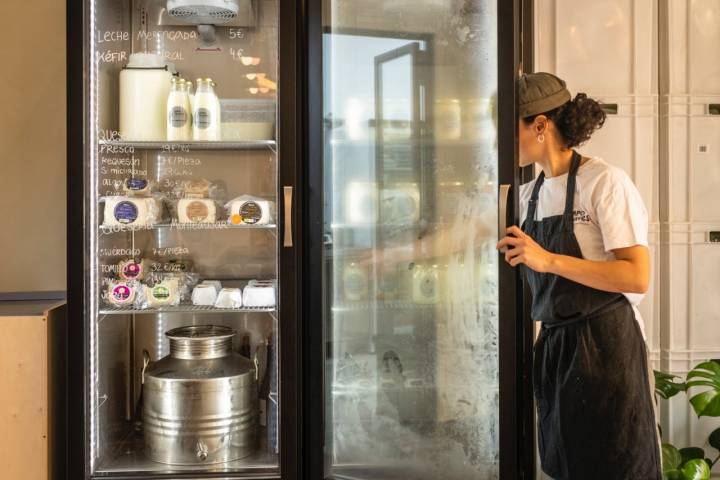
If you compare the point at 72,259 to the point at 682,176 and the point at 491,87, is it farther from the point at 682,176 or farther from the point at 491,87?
the point at 682,176

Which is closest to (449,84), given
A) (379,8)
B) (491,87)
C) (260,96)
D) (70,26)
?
(491,87)

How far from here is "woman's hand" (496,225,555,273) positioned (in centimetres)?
181

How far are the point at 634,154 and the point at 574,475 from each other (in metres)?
1.43

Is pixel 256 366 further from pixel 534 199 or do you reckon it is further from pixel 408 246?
pixel 534 199

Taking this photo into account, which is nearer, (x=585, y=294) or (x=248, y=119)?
(x=585, y=294)

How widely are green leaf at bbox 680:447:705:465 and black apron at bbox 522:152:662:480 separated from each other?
0.95m

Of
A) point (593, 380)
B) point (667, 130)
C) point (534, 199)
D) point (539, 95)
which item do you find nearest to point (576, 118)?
point (539, 95)

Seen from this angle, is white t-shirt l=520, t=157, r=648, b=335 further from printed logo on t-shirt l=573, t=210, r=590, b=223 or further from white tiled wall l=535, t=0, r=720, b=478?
white tiled wall l=535, t=0, r=720, b=478

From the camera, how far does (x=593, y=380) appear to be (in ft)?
5.95

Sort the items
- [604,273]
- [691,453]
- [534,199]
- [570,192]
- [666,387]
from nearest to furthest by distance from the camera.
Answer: [604,273]
[570,192]
[534,199]
[666,387]
[691,453]

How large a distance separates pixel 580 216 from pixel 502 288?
0.31m

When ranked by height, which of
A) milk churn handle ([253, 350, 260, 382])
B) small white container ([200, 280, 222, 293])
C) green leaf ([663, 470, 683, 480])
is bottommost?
green leaf ([663, 470, 683, 480])

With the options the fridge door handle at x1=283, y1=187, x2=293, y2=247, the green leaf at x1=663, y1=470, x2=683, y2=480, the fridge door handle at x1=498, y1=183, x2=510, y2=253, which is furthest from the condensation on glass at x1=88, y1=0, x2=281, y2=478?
the green leaf at x1=663, y1=470, x2=683, y2=480

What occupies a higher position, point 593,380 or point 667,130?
point 667,130
